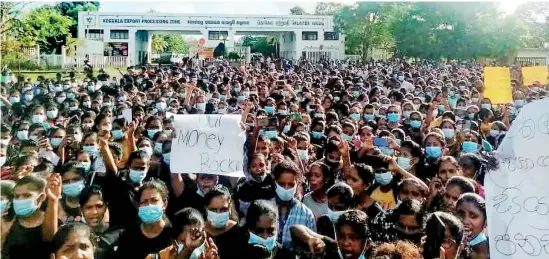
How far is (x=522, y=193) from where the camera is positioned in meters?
2.88

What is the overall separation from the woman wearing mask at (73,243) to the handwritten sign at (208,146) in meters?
1.19

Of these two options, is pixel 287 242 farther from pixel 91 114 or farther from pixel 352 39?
pixel 352 39

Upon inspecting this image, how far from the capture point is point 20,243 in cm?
384

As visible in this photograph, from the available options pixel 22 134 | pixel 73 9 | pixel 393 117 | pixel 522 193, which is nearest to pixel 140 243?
pixel 522 193

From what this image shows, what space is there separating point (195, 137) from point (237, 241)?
3.38 ft

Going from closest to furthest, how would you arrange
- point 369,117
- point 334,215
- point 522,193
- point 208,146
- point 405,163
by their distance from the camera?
point 522,193
point 334,215
point 208,146
point 405,163
point 369,117

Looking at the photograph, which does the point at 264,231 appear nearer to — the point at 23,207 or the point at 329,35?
the point at 23,207

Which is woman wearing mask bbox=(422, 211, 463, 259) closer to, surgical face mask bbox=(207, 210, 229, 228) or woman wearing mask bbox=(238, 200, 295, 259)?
woman wearing mask bbox=(238, 200, 295, 259)

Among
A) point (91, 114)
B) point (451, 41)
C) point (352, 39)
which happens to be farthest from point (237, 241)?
point (352, 39)

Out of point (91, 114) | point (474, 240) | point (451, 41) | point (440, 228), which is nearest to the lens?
point (440, 228)

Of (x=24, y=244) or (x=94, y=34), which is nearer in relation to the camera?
(x=24, y=244)

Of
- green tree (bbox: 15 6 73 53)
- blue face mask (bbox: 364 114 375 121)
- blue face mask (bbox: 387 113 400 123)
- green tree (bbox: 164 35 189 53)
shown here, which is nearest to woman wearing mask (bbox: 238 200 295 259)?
blue face mask (bbox: 387 113 400 123)

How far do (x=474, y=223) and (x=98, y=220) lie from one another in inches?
94.9

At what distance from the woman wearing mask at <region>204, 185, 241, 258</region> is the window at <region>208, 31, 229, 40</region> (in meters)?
45.7
